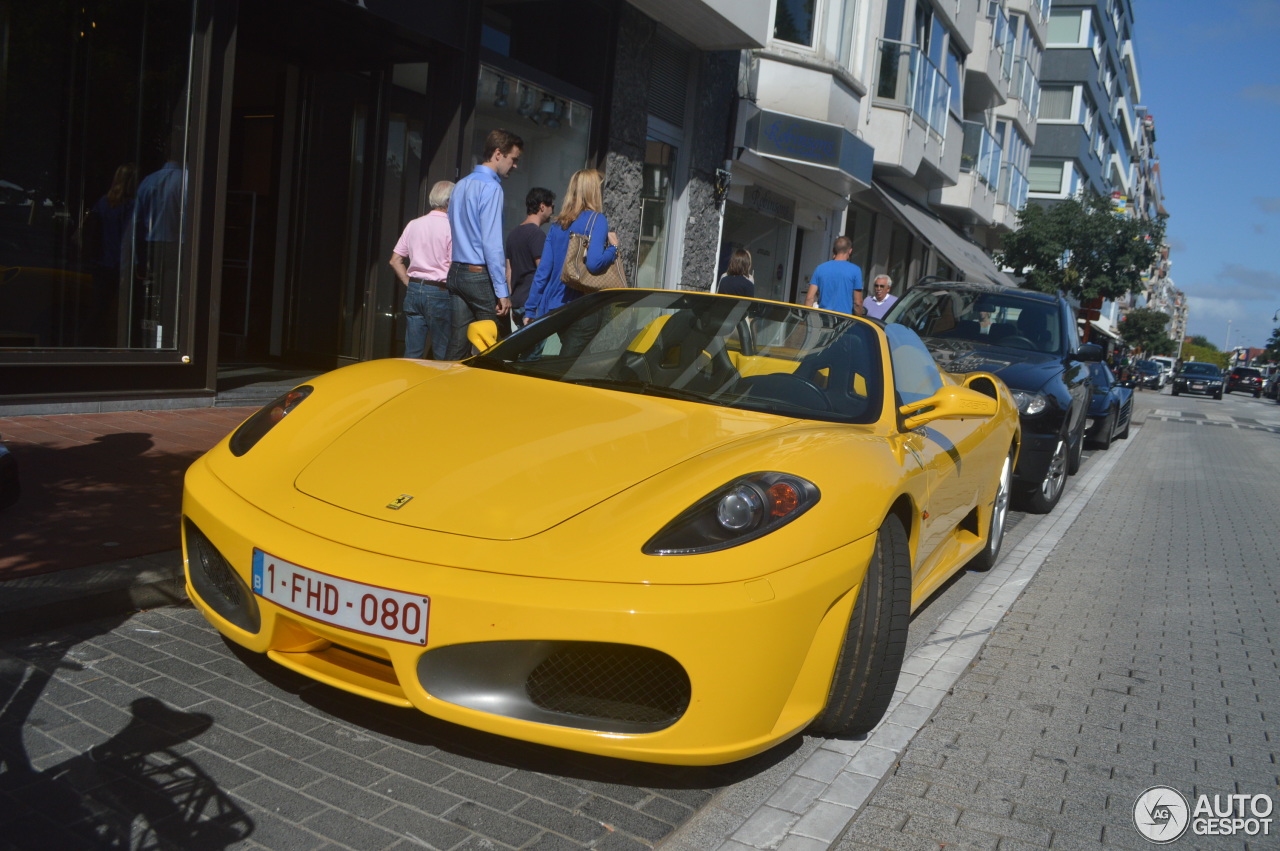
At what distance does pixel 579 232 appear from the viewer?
684 cm

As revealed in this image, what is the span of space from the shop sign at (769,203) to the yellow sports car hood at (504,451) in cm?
1253

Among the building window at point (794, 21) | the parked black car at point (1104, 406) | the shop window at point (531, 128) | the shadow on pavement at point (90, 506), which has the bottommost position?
the shadow on pavement at point (90, 506)

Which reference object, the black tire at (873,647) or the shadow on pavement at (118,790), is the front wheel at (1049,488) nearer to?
the black tire at (873,647)

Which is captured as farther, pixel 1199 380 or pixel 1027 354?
pixel 1199 380

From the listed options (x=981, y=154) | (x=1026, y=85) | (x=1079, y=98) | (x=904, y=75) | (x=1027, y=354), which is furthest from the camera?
(x=1079, y=98)

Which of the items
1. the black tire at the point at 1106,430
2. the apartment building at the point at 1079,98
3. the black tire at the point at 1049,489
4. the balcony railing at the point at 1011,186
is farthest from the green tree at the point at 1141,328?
the black tire at the point at 1049,489

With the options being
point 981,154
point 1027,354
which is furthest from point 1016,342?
point 981,154

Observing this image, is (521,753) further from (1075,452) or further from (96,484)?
(1075,452)

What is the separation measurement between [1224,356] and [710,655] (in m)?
222

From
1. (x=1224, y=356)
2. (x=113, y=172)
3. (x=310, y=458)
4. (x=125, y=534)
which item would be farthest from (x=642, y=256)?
(x=1224, y=356)

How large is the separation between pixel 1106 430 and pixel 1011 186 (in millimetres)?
22652

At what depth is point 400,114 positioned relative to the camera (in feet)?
32.1

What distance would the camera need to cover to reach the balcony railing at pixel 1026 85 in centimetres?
3397

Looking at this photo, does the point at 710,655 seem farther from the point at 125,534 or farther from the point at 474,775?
the point at 125,534
